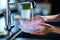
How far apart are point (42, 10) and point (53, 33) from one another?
2.42 feet

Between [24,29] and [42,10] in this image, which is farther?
[42,10]

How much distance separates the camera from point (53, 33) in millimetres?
843

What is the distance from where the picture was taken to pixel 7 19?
0.86 m

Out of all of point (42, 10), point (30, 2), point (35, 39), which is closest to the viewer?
point (35, 39)

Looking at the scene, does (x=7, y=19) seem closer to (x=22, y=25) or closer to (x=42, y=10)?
(x=22, y=25)

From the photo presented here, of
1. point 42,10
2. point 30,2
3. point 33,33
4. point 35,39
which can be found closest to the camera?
point 35,39

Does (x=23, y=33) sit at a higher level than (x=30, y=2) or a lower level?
lower

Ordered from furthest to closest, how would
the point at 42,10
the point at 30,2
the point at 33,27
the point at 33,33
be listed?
the point at 42,10
the point at 30,2
the point at 33,27
the point at 33,33

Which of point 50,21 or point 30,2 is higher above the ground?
point 30,2

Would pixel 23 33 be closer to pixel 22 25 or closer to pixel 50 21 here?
pixel 22 25

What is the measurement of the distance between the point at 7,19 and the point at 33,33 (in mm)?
193

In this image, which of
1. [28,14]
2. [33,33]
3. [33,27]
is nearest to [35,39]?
[33,33]

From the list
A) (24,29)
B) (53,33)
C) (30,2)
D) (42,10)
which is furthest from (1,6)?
(53,33)

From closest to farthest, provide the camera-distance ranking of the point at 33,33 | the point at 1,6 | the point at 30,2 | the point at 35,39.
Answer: the point at 35,39
the point at 33,33
the point at 30,2
the point at 1,6
